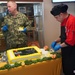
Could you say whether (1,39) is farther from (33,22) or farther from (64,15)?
(64,15)

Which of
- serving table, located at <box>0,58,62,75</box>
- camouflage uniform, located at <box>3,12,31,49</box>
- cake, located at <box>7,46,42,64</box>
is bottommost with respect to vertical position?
serving table, located at <box>0,58,62,75</box>

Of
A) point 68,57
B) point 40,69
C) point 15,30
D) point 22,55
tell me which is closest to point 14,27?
point 15,30

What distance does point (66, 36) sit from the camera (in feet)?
6.11

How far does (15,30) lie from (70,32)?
1.05 meters

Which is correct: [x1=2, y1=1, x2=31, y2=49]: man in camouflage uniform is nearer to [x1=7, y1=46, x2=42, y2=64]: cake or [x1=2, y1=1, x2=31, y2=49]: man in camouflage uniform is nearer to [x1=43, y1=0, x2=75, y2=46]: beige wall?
→ [x1=7, y1=46, x2=42, y2=64]: cake

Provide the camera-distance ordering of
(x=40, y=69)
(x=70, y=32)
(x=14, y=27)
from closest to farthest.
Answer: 1. (x=70, y=32)
2. (x=40, y=69)
3. (x=14, y=27)

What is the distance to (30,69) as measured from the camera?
1.81 metres

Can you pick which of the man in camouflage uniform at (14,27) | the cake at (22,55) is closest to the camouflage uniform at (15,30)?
the man in camouflage uniform at (14,27)

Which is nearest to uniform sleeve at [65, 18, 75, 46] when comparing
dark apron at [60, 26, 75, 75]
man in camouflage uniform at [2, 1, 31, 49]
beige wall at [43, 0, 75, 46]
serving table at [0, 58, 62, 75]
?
dark apron at [60, 26, 75, 75]

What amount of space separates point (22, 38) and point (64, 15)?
39.3 inches

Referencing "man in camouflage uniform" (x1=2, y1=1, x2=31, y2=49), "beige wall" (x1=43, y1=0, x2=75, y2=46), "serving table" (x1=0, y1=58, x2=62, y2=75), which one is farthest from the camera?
"beige wall" (x1=43, y1=0, x2=75, y2=46)

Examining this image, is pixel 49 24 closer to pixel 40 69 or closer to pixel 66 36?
pixel 66 36

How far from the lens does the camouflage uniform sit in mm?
2494

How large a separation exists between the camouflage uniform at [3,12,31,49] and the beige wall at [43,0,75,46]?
2.41 ft
